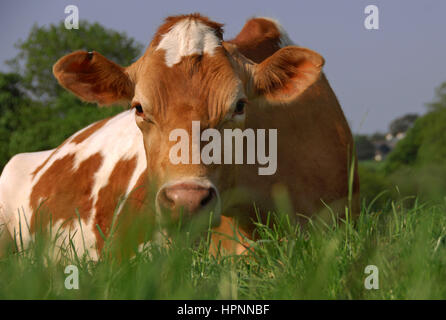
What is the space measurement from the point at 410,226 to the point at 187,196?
4.09 feet

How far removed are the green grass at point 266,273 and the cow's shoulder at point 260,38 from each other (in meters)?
2.21

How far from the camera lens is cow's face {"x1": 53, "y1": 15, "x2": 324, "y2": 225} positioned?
3.30 m

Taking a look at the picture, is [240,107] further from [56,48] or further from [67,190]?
[56,48]

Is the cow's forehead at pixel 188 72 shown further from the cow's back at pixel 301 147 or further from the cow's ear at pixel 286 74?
the cow's back at pixel 301 147

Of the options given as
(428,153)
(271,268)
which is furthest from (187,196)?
(428,153)

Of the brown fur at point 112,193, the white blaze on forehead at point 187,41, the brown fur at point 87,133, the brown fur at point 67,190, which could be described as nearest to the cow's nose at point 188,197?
the white blaze on forehead at point 187,41

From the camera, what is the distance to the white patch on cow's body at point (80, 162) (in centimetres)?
504

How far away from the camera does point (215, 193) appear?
3.22 m

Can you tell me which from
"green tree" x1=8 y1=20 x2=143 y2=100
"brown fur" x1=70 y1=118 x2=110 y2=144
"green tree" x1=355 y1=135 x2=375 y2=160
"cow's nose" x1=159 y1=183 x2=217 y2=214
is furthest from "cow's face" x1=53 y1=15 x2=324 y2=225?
"green tree" x1=8 y1=20 x2=143 y2=100

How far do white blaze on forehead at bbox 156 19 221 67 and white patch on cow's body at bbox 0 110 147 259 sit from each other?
1.28m

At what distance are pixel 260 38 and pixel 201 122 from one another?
72.3 inches
